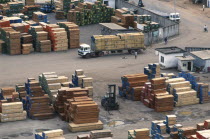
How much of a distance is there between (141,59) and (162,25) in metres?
17.7

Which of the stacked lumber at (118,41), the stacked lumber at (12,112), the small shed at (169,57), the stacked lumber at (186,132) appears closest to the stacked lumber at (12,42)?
the stacked lumber at (118,41)

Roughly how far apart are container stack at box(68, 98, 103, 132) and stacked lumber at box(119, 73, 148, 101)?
902 centimetres

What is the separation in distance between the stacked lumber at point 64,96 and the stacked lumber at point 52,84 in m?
1.64

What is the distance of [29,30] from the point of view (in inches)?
3787

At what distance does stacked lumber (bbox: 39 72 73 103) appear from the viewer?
7062cm

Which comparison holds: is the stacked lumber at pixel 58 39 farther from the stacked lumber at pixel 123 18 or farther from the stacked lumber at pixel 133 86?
the stacked lumber at pixel 133 86

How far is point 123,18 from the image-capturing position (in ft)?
346

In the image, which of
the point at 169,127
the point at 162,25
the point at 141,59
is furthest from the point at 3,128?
the point at 162,25

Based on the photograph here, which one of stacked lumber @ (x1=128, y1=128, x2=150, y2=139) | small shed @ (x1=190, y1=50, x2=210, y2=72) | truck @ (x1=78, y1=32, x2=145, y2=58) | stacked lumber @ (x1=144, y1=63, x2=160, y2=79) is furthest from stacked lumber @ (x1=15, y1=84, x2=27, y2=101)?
small shed @ (x1=190, y1=50, x2=210, y2=72)

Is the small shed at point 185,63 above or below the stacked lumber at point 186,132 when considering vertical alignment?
above

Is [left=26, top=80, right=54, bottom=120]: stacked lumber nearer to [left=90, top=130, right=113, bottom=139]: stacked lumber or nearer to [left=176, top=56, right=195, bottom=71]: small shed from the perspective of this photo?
[left=90, top=130, right=113, bottom=139]: stacked lumber

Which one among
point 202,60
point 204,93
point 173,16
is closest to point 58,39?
point 202,60

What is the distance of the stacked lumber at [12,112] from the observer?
66.1 m

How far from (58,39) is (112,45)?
7.74 meters
